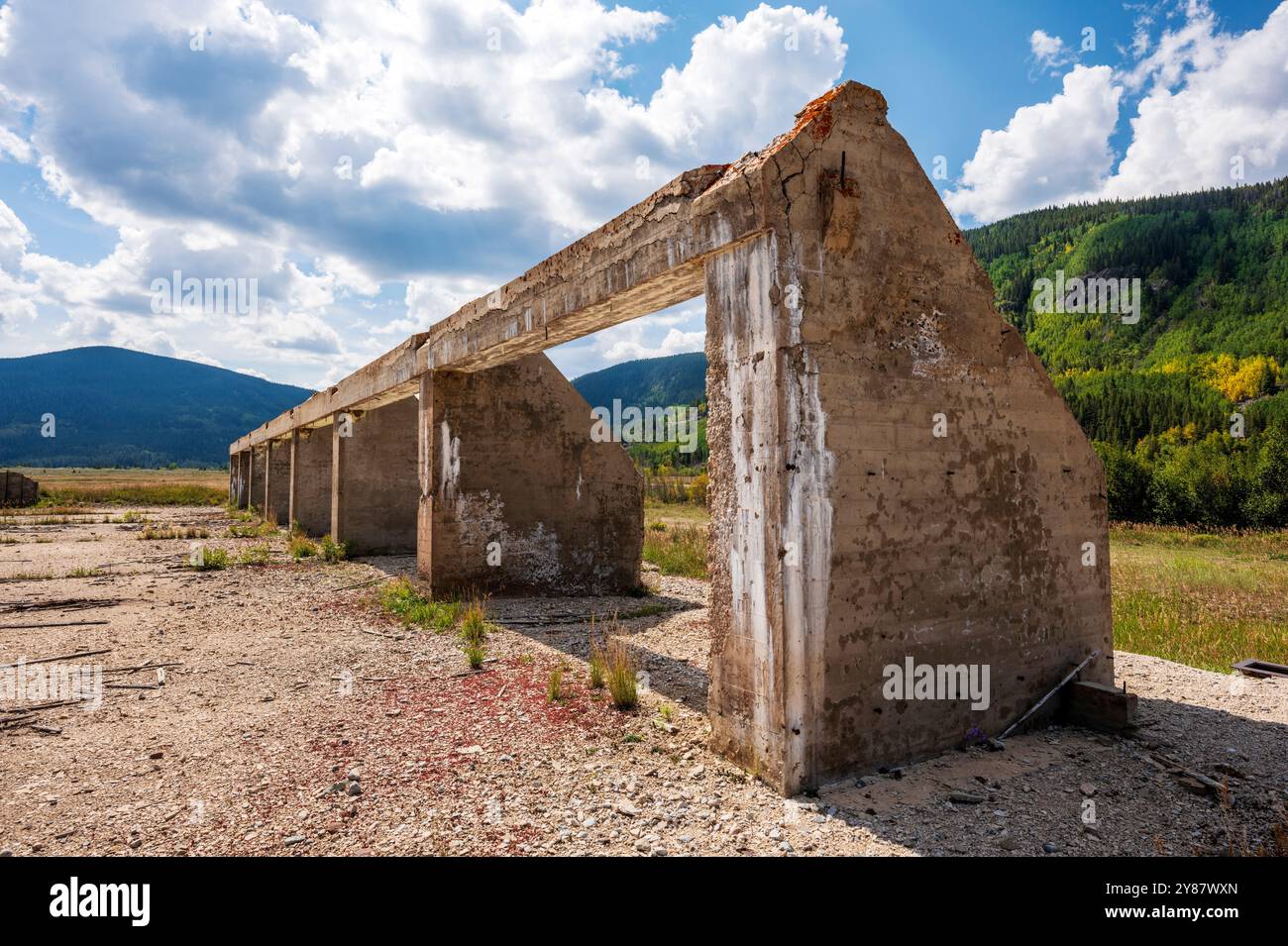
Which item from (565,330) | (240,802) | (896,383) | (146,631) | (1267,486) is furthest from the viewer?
(1267,486)

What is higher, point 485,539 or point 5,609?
point 485,539

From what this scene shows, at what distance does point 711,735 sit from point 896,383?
7.87 ft

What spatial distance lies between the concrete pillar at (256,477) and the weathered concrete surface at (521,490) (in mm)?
19971

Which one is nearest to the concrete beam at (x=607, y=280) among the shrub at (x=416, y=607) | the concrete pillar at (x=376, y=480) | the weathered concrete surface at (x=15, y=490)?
the shrub at (x=416, y=607)

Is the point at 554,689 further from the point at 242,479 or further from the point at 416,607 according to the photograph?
the point at 242,479

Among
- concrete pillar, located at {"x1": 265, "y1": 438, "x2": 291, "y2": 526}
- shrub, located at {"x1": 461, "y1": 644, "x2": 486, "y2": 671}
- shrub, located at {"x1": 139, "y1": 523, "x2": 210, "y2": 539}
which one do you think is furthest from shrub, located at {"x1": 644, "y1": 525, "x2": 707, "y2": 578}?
shrub, located at {"x1": 139, "y1": 523, "x2": 210, "y2": 539}

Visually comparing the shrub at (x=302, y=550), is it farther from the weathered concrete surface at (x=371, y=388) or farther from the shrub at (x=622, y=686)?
the shrub at (x=622, y=686)

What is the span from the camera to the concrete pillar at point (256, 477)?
2570cm

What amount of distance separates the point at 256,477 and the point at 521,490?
2173 cm

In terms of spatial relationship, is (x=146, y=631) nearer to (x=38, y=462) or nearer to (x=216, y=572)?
(x=216, y=572)

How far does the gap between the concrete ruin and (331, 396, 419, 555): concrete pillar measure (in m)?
9.41

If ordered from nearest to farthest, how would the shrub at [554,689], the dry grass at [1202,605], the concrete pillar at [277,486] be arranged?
the shrub at [554,689]
the dry grass at [1202,605]
the concrete pillar at [277,486]

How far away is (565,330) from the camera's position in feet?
21.9
